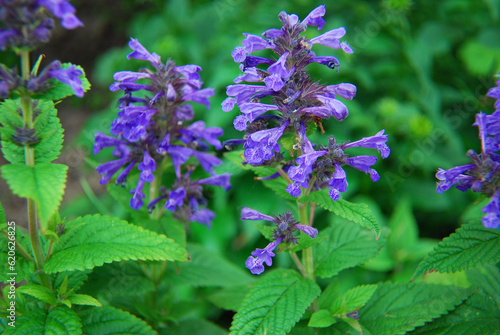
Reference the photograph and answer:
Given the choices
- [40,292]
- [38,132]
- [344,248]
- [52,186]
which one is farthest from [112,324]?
[344,248]

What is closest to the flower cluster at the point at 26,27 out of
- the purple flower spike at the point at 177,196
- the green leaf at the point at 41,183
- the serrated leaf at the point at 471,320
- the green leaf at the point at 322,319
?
the green leaf at the point at 41,183

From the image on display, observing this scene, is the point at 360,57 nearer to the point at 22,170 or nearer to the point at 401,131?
the point at 401,131

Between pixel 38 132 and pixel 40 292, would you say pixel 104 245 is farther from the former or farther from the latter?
pixel 38 132

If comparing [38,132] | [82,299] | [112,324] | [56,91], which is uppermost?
[56,91]

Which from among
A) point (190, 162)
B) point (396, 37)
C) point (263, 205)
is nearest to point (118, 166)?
point (190, 162)

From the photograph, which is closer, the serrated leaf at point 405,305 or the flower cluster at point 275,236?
the flower cluster at point 275,236

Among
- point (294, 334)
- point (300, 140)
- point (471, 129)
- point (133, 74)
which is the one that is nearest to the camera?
point (300, 140)

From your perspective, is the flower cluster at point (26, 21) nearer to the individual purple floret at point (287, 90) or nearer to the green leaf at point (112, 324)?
the individual purple floret at point (287, 90)
